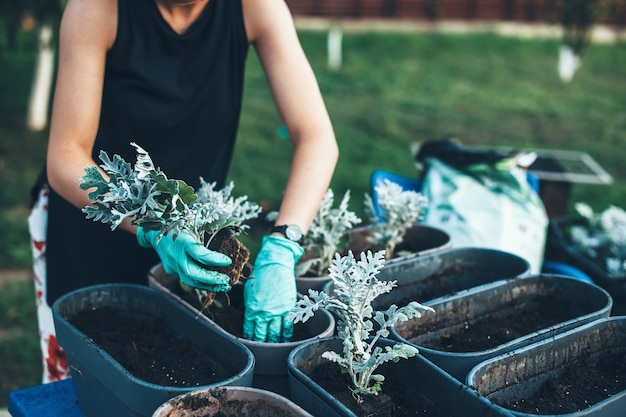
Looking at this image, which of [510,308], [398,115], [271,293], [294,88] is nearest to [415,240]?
[510,308]

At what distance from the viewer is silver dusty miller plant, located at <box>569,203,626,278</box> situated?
2.28 m

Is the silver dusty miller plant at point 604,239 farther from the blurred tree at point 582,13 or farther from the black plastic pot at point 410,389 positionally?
the blurred tree at point 582,13

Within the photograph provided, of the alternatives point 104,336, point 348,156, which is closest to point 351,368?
point 104,336

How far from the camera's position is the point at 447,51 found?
10.6m

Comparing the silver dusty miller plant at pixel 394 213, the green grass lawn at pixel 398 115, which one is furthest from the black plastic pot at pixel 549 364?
the green grass lawn at pixel 398 115

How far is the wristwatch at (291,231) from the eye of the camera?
5.66ft

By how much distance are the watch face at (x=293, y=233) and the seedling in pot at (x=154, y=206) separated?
20 centimetres

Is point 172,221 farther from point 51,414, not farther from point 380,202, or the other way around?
point 380,202

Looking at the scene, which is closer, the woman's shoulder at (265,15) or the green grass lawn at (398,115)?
the woman's shoulder at (265,15)

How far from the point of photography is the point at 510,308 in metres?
1.72

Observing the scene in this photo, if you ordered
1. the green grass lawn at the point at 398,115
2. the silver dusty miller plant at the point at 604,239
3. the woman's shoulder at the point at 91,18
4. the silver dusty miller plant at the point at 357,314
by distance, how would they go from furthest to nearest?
1. the green grass lawn at the point at 398,115
2. the silver dusty miller plant at the point at 604,239
3. the woman's shoulder at the point at 91,18
4. the silver dusty miller plant at the point at 357,314

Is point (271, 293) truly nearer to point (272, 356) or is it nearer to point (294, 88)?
point (272, 356)

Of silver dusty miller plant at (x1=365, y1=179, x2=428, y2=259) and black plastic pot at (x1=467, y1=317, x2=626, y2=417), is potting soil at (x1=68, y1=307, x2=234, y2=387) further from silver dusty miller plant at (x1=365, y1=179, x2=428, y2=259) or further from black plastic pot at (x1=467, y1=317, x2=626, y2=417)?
silver dusty miller plant at (x1=365, y1=179, x2=428, y2=259)

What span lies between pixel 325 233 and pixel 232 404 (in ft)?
2.48
